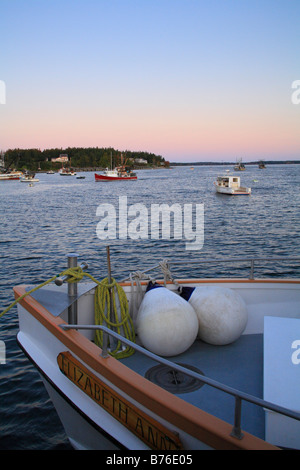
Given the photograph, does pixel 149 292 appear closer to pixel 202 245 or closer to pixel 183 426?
pixel 183 426

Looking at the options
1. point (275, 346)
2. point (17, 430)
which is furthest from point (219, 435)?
point (17, 430)

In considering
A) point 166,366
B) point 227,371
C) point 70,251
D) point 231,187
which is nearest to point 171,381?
point 166,366

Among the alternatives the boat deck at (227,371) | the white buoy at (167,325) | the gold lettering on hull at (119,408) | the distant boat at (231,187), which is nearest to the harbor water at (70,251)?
the white buoy at (167,325)

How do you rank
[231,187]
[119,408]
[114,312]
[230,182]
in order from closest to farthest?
[119,408]
[114,312]
[231,187]
[230,182]

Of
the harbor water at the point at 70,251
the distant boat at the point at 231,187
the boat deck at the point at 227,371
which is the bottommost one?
the harbor water at the point at 70,251

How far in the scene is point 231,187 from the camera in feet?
176

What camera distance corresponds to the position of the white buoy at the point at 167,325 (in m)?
4.45

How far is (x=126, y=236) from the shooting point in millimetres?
23641

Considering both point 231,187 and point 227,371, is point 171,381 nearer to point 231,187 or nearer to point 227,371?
point 227,371

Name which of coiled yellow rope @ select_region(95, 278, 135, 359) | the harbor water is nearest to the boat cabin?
the harbor water

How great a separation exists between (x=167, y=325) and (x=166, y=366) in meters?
0.51

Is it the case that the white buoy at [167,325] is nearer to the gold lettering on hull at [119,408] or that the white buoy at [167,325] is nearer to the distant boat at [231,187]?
the gold lettering on hull at [119,408]

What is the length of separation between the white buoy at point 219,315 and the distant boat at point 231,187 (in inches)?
1925

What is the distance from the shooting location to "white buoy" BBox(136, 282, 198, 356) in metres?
4.45
